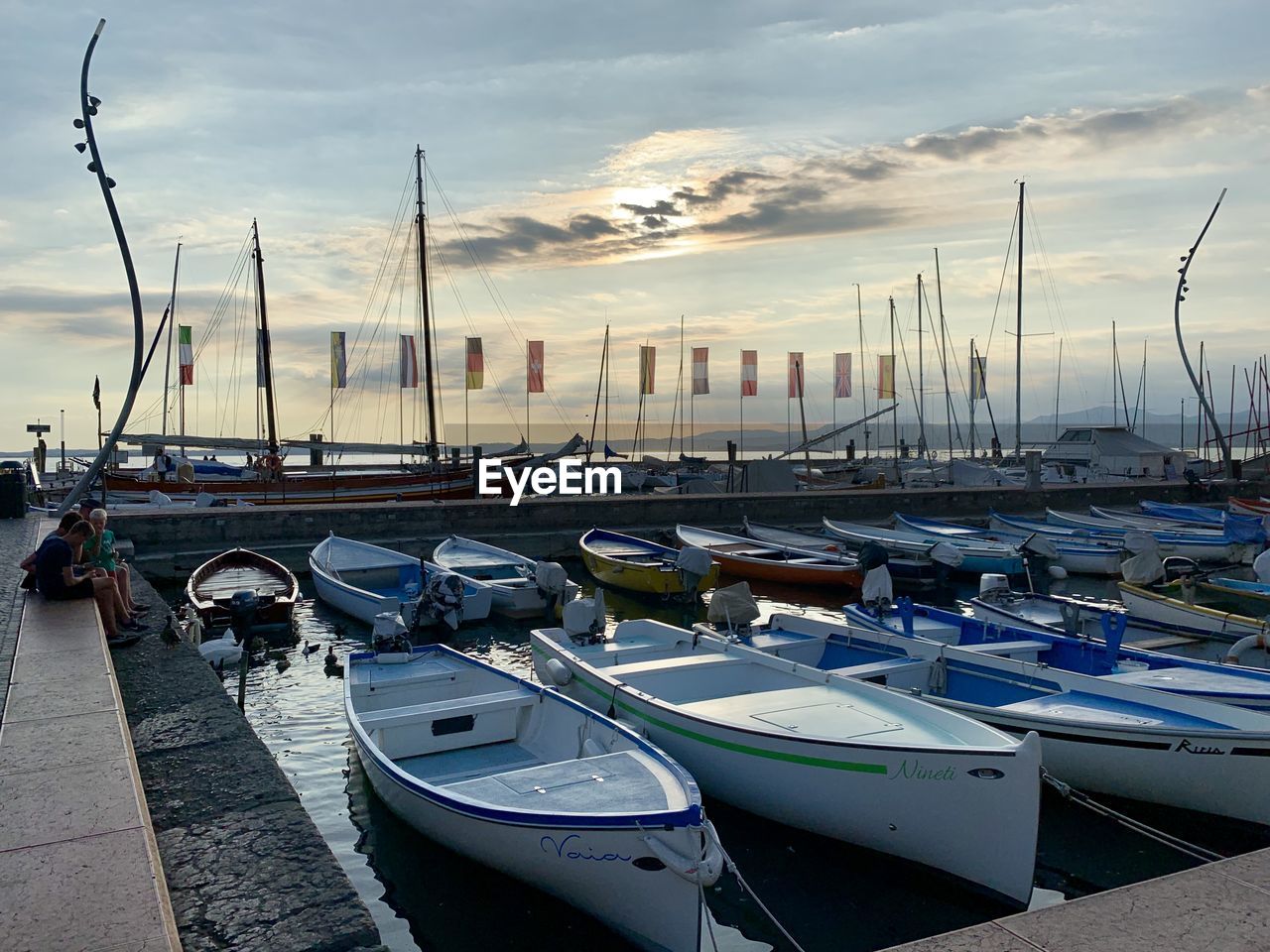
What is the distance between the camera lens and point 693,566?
1912 centimetres

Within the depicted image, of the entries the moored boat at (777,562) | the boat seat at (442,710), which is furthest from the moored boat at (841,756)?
the moored boat at (777,562)

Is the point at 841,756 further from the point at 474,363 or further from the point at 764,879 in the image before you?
the point at 474,363

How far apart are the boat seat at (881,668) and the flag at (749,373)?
4174cm

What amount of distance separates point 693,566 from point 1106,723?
11.3 m

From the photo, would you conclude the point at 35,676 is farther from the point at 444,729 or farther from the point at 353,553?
the point at 353,553

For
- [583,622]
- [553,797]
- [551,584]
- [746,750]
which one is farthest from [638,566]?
[553,797]

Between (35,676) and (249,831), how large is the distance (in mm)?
3291

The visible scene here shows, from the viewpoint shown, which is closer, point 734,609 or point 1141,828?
point 1141,828

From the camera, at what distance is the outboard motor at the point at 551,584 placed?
17.5m

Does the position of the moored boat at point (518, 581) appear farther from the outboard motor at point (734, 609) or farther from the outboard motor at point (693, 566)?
the outboard motor at point (734, 609)

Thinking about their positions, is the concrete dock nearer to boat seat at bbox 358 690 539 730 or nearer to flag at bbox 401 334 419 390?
boat seat at bbox 358 690 539 730

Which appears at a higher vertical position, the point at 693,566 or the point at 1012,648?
the point at 1012,648

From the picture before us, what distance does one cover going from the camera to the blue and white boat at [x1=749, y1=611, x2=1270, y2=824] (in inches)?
308
